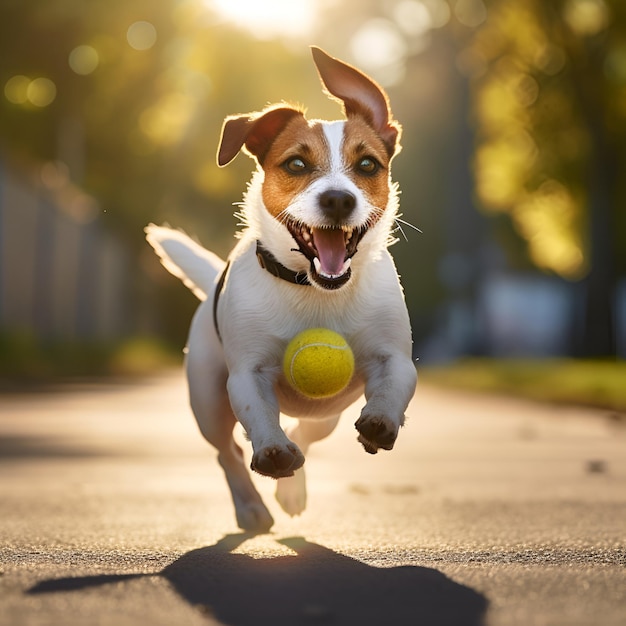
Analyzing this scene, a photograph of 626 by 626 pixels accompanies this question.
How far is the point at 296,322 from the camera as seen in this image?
5203 mm

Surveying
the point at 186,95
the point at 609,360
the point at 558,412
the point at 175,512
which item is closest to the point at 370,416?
the point at 175,512

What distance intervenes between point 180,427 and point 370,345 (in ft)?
25.4

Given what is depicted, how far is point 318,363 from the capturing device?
4.95 m

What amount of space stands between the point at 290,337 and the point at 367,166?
74 cm

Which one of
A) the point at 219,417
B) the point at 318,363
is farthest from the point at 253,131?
the point at 219,417

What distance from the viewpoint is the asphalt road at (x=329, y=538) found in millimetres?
3814

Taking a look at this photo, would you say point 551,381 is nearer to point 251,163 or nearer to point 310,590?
point 310,590

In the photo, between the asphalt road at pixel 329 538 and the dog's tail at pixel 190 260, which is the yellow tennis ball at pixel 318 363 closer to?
the asphalt road at pixel 329 538

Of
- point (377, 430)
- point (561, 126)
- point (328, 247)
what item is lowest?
point (377, 430)

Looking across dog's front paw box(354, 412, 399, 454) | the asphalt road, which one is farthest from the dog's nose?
the asphalt road

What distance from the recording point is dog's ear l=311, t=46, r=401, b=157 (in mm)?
5277

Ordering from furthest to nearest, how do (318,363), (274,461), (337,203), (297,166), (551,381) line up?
(551,381)
(297,166)
(318,363)
(337,203)
(274,461)

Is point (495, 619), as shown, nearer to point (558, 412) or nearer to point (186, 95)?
point (558, 412)

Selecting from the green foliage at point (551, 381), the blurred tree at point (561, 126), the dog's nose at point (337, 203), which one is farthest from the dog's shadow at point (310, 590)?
the blurred tree at point (561, 126)
